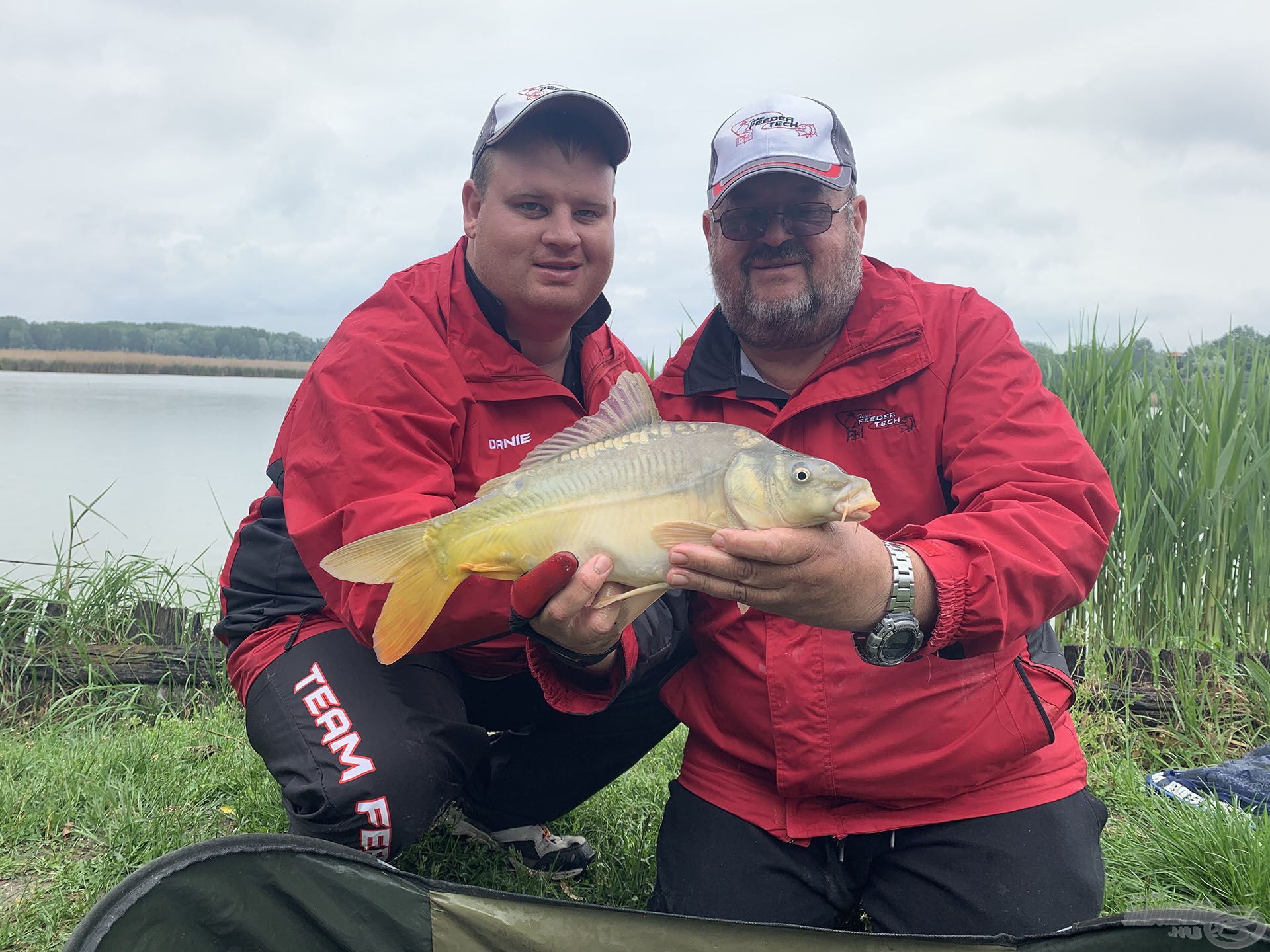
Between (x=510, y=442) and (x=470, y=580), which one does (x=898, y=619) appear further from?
(x=510, y=442)

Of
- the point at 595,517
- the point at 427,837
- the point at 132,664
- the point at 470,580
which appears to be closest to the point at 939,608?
the point at 595,517

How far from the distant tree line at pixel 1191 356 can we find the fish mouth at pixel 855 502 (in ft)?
8.28

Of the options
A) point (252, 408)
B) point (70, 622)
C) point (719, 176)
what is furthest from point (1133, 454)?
point (252, 408)

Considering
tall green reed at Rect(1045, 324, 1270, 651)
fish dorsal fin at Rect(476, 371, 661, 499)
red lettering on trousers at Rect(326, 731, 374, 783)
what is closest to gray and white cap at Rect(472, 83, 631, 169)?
fish dorsal fin at Rect(476, 371, 661, 499)

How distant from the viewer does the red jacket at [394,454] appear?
58.6 inches

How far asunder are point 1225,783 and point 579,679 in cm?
168

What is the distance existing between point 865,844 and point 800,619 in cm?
55

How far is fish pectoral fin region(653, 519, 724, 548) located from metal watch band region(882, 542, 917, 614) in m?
0.26

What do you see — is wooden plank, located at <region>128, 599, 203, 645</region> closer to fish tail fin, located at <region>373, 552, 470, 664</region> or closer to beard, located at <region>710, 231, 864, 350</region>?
fish tail fin, located at <region>373, 552, 470, 664</region>

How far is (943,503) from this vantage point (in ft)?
5.41

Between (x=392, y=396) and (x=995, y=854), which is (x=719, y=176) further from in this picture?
(x=995, y=854)

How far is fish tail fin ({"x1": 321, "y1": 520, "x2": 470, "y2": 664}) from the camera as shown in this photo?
4.24 feet

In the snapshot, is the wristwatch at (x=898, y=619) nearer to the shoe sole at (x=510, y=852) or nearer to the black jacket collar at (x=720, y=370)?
the black jacket collar at (x=720, y=370)

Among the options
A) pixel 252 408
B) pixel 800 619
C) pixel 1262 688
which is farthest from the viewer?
pixel 252 408
